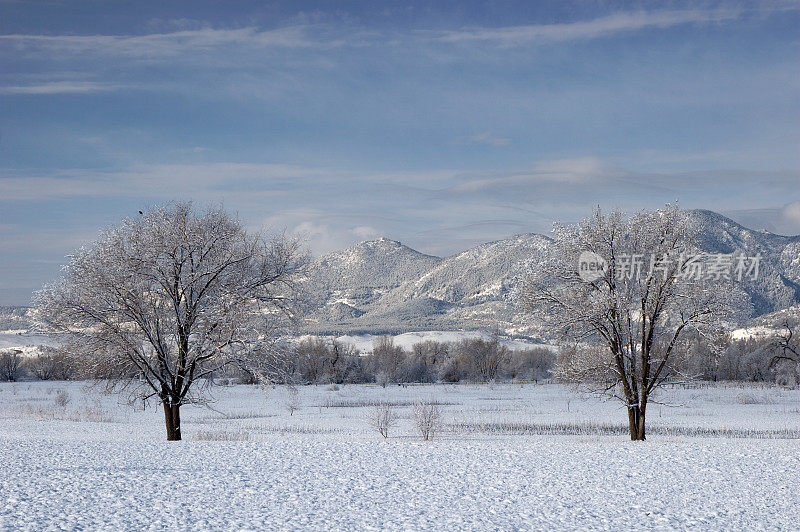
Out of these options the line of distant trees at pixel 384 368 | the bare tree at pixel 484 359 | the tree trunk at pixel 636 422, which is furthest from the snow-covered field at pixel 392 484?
the bare tree at pixel 484 359

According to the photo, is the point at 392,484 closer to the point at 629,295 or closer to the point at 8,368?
the point at 629,295

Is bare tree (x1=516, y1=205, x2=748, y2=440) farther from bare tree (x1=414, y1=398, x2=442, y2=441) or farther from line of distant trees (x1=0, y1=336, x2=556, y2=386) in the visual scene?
line of distant trees (x1=0, y1=336, x2=556, y2=386)

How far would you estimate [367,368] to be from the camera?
98.6 meters

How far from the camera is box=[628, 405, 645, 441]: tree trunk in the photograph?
2210 centimetres

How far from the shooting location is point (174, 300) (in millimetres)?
20078

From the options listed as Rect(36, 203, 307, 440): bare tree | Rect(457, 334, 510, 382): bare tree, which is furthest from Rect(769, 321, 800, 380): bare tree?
Rect(36, 203, 307, 440): bare tree

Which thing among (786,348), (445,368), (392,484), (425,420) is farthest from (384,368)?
(392,484)

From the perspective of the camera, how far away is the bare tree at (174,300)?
19.7 m

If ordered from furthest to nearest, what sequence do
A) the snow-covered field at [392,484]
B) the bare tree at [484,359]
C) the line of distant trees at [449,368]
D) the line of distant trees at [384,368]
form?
the bare tree at [484,359] < the line of distant trees at [384,368] < the line of distant trees at [449,368] < the snow-covered field at [392,484]

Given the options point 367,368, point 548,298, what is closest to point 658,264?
point 548,298

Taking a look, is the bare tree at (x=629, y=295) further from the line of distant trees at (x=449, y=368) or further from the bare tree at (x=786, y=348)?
the line of distant trees at (x=449, y=368)

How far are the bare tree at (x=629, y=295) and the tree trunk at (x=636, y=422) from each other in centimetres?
4

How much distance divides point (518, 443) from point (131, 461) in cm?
1193

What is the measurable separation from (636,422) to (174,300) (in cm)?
1633
